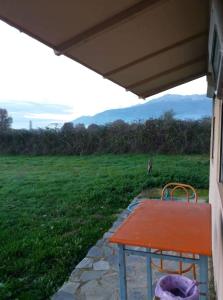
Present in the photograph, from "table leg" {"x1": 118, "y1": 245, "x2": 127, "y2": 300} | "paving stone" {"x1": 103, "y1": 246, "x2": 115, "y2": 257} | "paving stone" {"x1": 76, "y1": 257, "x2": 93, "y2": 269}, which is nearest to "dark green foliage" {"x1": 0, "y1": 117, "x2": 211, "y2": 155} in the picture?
"paving stone" {"x1": 103, "y1": 246, "x2": 115, "y2": 257}

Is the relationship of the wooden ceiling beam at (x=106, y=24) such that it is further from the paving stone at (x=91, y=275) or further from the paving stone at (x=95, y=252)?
the paving stone at (x=95, y=252)

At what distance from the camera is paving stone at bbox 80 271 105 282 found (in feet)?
9.87

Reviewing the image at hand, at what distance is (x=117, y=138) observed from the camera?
1144 cm

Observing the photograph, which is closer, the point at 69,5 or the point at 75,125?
the point at 69,5

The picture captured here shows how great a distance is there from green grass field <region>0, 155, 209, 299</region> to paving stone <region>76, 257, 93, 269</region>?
75 millimetres

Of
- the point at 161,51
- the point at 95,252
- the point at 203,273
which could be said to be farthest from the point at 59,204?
the point at 203,273

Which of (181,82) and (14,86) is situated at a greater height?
(14,86)

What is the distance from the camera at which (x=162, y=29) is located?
192 cm

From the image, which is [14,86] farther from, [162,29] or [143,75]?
[162,29]

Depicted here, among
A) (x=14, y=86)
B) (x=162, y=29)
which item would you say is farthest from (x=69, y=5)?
(x=14, y=86)

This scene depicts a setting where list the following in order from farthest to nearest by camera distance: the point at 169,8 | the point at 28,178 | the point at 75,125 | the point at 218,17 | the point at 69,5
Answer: the point at 75,125
the point at 28,178
the point at 169,8
the point at 69,5
the point at 218,17

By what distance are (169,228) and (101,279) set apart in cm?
123

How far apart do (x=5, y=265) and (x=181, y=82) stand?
2.92 m

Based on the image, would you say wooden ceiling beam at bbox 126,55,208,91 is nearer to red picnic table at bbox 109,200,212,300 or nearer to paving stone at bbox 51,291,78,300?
red picnic table at bbox 109,200,212,300
